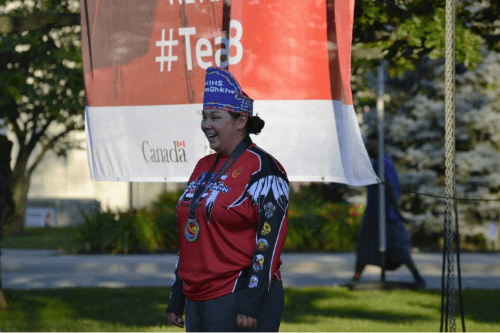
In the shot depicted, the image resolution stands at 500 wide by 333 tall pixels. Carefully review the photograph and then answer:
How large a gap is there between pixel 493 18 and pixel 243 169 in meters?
4.43

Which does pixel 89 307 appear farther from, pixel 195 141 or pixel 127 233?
pixel 127 233

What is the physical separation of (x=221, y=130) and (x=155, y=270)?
10786 mm

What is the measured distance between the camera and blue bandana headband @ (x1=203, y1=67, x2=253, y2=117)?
3.83 m

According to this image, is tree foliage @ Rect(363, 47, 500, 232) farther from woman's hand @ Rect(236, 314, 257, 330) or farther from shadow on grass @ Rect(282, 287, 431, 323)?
woman's hand @ Rect(236, 314, 257, 330)

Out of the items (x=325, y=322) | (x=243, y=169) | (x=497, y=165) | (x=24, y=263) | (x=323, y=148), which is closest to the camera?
(x=243, y=169)

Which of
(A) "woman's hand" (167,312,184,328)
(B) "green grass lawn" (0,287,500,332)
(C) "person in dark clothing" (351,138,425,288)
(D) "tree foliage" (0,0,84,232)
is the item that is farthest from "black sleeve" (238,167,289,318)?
(C) "person in dark clothing" (351,138,425,288)

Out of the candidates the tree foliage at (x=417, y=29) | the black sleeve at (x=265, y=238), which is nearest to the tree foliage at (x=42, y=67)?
the tree foliage at (x=417, y=29)

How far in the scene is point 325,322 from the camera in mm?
8672

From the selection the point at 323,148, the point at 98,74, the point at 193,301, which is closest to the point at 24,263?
the point at 98,74

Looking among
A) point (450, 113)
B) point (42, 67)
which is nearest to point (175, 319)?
point (450, 113)

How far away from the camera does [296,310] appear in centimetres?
951

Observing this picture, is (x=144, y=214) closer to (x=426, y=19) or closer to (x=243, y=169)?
(x=426, y=19)

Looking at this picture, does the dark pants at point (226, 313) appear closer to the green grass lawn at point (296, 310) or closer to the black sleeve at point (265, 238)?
the black sleeve at point (265, 238)

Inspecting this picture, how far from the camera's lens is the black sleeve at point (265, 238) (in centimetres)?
360
